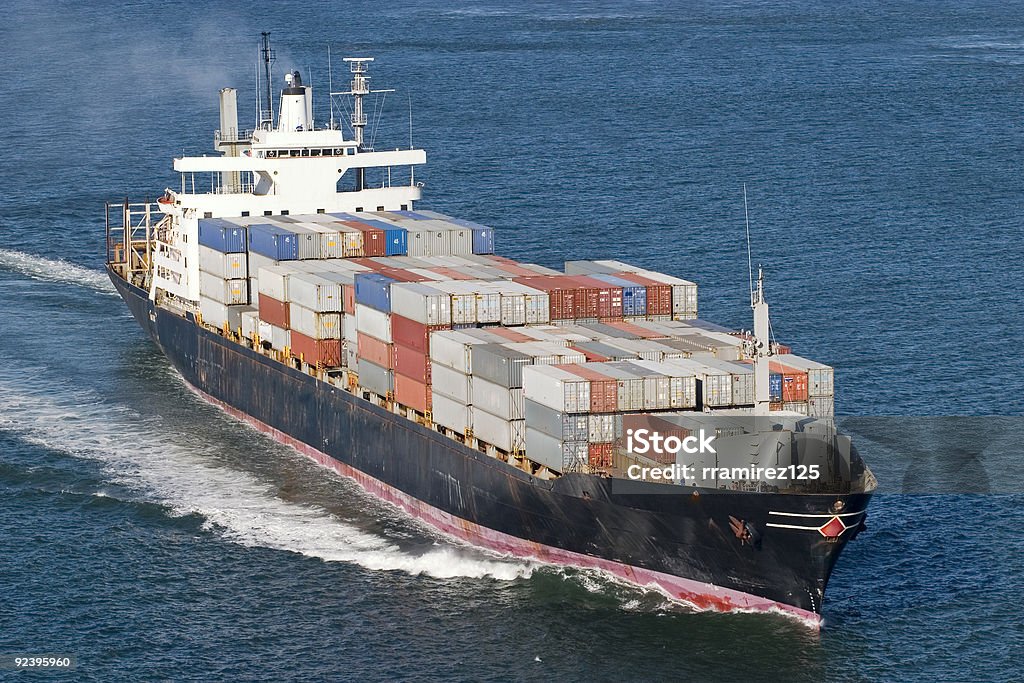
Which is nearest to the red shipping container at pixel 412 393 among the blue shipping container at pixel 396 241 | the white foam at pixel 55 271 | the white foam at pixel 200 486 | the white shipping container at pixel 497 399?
the white shipping container at pixel 497 399

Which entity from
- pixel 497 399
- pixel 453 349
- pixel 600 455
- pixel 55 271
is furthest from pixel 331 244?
pixel 55 271

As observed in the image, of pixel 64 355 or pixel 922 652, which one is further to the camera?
pixel 64 355

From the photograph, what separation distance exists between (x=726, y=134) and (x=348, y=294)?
68163mm

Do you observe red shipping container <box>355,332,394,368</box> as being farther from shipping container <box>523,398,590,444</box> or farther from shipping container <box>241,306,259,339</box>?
shipping container <box>523,398,590,444</box>

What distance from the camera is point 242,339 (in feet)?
243

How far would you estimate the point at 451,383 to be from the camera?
2267 inches

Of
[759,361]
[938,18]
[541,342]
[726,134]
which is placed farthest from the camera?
[938,18]

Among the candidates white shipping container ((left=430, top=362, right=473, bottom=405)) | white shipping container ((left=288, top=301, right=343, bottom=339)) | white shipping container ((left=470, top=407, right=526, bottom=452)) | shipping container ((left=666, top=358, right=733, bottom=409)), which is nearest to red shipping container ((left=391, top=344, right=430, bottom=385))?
white shipping container ((left=430, top=362, right=473, bottom=405))

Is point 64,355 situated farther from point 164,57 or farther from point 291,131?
point 164,57

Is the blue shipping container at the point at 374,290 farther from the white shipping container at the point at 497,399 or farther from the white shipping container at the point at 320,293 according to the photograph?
the white shipping container at the point at 497,399

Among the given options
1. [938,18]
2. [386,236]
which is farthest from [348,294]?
[938,18]

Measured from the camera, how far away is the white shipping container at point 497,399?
2140 inches

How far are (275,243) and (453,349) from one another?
55.3 ft

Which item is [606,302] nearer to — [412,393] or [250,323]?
[412,393]
